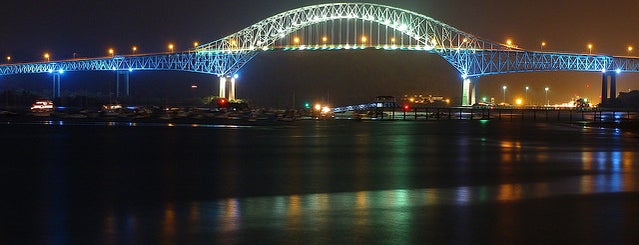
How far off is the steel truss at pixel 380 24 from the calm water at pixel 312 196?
120171 millimetres

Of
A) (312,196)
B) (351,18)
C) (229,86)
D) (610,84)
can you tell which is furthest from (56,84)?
(312,196)

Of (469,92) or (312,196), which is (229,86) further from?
(312,196)

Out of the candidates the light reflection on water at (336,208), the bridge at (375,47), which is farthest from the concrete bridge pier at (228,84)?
the light reflection on water at (336,208)

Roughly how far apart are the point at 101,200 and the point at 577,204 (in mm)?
8156

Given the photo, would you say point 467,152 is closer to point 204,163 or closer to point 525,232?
point 204,163

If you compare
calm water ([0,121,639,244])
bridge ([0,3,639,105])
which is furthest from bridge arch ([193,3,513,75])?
calm water ([0,121,639,244])

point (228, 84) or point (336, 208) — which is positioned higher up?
point (228, 84)

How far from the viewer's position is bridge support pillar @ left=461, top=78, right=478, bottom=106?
14668 centimetres

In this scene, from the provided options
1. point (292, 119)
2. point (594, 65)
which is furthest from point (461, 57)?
point (292, 119)

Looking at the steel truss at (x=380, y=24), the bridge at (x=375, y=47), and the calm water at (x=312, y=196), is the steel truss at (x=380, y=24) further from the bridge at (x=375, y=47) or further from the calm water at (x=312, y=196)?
the calm water at (x=312, y=196)

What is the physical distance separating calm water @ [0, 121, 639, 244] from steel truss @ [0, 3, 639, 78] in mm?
120171

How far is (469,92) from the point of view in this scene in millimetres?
151250

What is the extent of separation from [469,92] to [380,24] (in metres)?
23.8

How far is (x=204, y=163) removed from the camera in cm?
1900
